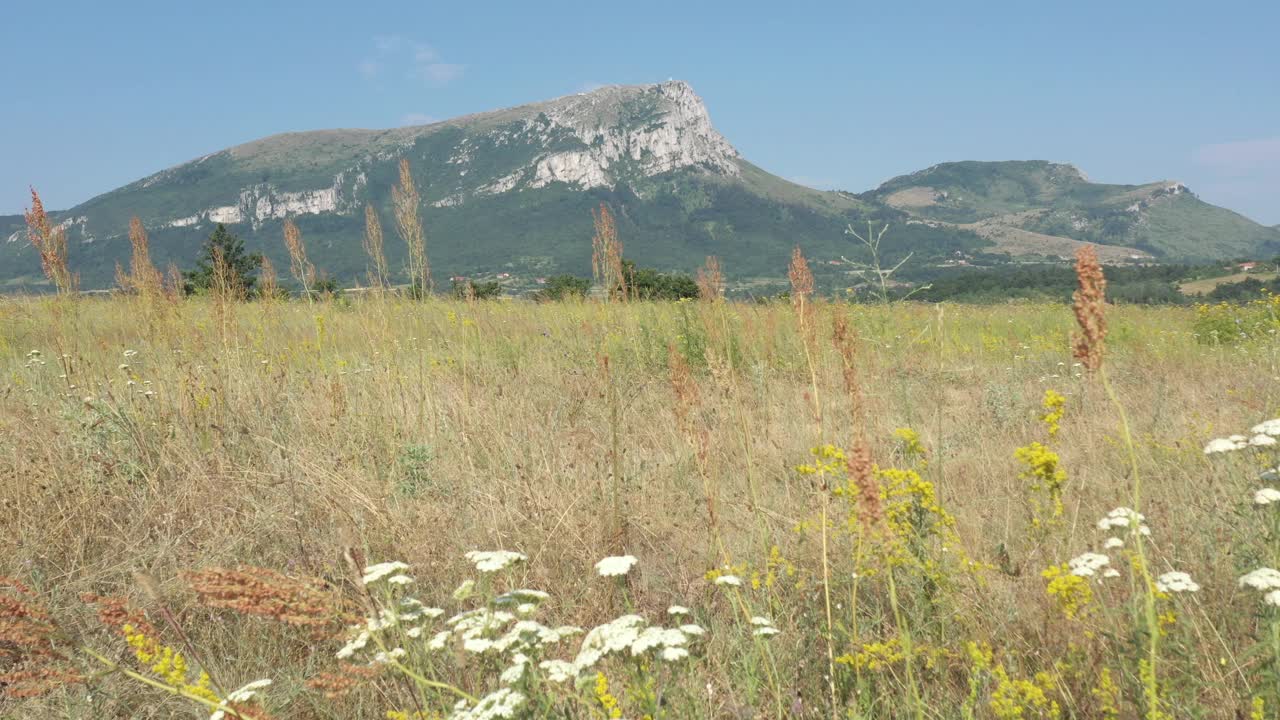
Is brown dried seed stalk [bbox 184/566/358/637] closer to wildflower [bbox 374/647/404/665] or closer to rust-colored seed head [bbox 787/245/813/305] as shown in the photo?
wildflower [bbox 374/647/404/665]

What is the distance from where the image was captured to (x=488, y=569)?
5.64ft

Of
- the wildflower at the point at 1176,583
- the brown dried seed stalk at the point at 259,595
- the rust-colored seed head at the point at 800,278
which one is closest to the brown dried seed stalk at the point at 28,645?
the brown dried seed stalk at the point at 259,595

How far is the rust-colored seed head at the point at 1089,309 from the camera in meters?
1.22

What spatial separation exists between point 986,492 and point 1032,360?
5.53 m

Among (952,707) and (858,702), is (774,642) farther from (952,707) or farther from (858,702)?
(952,707)

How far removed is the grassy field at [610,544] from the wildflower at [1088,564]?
0.01 m

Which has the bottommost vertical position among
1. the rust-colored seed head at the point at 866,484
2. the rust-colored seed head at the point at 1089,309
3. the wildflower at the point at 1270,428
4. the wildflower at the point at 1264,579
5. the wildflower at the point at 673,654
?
the wildflower at the point at 673,654

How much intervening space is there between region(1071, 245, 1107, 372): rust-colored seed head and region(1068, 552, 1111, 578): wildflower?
33.5 inches

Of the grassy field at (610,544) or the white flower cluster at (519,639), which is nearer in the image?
the white flower cluster at (519,639)

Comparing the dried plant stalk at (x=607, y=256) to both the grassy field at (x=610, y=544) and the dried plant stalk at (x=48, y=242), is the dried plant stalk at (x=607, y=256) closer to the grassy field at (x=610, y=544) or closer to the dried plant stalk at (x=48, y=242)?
the grassy field at (x=610, y=544)

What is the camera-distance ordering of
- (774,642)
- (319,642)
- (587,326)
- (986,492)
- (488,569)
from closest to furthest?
(488,569) < (774,642) < (319,642) < (986,492) < (587,326)

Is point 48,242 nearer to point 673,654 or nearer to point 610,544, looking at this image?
point 610,544

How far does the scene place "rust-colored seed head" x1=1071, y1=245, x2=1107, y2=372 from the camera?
4.02 ft

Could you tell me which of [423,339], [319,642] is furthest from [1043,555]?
[423,339]
